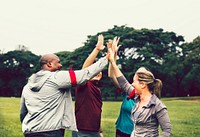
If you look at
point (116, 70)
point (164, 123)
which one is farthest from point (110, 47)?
point (164, 123)

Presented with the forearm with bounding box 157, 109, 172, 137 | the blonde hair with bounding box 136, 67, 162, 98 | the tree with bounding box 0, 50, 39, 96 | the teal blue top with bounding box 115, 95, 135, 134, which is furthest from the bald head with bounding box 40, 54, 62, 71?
the tree with bounding box 0, 50, 39, 96

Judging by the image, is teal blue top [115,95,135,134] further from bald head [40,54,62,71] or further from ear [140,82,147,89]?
bald head [40,54,62,71]

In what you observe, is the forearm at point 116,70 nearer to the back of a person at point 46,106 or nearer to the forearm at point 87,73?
the forearm at point 87,73

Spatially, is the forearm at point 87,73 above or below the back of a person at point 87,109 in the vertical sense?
above

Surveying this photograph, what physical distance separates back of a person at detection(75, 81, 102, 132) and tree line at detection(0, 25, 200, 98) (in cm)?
3685

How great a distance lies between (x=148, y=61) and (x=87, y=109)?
41909mm

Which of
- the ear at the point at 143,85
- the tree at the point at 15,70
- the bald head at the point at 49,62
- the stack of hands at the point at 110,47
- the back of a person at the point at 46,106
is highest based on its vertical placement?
the stack of hands at the point at 110,47

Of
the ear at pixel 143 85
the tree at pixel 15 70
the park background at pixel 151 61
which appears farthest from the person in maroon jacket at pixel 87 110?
the tree at pixel 15 70

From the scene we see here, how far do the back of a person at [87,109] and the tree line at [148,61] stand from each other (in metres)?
36.9

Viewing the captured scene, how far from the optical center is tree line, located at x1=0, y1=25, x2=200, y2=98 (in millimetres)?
44938

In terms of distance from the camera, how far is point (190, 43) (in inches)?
1831

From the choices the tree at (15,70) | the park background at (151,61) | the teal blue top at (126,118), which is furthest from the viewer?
the tree at (15,70)

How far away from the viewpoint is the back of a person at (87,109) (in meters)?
6.16

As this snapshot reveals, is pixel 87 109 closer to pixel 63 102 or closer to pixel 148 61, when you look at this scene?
pixel 63 102
